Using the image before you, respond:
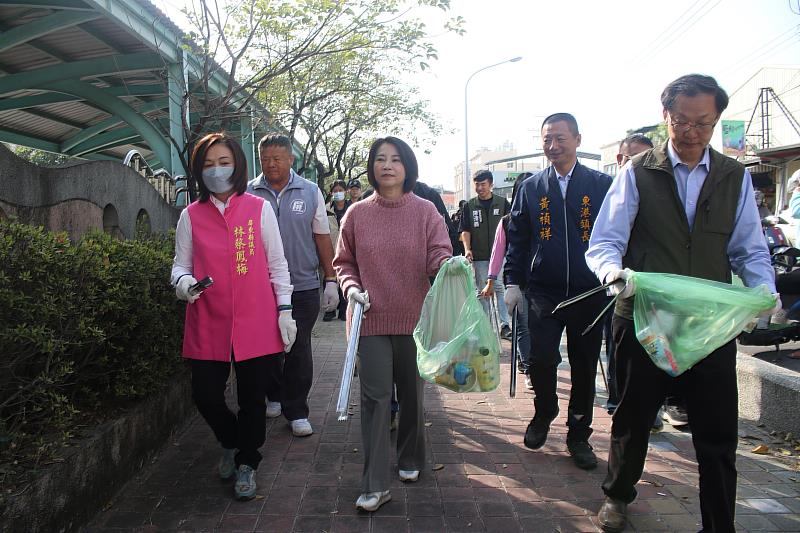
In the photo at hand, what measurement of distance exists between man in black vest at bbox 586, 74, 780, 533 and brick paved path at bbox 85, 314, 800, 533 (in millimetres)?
512

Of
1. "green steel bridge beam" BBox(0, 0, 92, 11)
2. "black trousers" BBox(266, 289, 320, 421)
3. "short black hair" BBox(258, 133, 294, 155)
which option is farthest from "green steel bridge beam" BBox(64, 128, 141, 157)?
"black trousers" BBox(266, 289, 320, 421)

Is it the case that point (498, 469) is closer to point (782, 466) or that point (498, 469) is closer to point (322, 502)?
point (322, 502)

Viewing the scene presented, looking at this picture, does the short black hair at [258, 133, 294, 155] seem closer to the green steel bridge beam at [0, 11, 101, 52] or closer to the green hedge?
the green hedge

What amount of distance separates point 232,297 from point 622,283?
1.95 metres

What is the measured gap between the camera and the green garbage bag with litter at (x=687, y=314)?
2.43m

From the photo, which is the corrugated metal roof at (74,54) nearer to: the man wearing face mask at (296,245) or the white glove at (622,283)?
the man wearing face mask at (296,245)

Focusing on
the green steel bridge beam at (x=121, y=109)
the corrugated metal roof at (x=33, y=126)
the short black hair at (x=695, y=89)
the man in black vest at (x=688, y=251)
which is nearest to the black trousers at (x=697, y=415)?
the man in black vest at (x=688, y=251)

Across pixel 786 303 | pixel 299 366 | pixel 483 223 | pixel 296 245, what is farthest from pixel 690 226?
pixel 483 223

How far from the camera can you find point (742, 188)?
8.75ft

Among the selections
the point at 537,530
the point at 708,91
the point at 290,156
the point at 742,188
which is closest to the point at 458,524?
the point at 537,530

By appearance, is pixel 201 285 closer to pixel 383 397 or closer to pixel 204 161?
pixel 204 161

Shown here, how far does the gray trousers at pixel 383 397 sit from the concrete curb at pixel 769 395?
252cm

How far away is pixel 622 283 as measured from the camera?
2543mm

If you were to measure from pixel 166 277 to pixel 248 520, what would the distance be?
172 cm
